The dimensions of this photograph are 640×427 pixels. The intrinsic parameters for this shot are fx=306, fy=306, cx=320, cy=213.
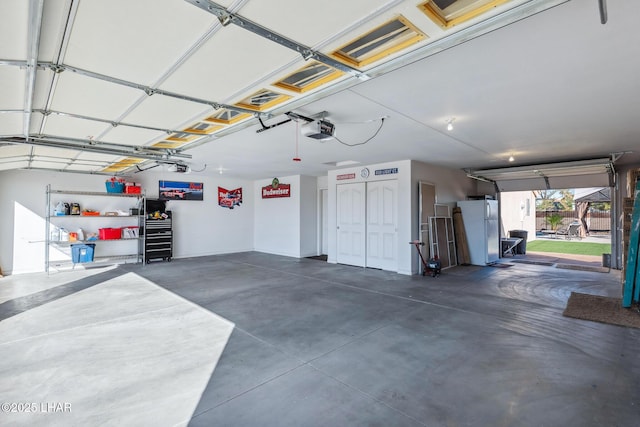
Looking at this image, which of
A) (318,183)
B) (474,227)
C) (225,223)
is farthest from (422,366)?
(225,223)

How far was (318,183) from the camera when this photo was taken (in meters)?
10.2

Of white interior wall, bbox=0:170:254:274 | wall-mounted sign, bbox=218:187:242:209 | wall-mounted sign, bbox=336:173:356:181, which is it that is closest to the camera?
white interior wall, bbox=0:170:254:274

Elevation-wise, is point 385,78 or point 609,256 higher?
point 385,78

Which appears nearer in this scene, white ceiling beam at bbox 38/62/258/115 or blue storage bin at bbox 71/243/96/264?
white ceiling beam at bbox 38/62/258/115

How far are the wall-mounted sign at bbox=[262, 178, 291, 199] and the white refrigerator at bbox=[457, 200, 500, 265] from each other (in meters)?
5.23

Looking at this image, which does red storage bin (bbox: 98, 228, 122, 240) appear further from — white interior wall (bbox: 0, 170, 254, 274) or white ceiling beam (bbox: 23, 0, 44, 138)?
white ceiling beam (bbox: 23, 0, 44, 138)

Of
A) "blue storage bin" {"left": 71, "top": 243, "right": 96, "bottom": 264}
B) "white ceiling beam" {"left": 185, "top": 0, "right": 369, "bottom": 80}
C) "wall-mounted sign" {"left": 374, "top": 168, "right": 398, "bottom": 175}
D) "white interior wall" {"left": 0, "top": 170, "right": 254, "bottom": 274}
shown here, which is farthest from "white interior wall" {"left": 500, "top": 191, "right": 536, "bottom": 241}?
"blue storage bin" {"left": 71, "top": 243, "right": 96, "bottom": 264}

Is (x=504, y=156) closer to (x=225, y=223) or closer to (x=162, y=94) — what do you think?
(x=162, y=94)

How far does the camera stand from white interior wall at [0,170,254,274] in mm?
7094

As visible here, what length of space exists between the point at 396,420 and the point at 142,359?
2.38 metres

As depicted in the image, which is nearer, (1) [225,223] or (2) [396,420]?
(2) [396,420]

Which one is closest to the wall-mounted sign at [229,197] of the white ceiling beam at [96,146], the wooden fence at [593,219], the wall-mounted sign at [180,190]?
the wall-mounted sign at [180,190]

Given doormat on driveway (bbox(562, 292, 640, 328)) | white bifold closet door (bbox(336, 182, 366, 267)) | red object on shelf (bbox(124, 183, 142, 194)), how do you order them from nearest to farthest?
doormat on driveway (bbox(562, 292, 640, 328)) < white bifold closet door (bbox(336, 182, 366, 267)) < red object on shelf (bbox(124, 183, 142, 194))

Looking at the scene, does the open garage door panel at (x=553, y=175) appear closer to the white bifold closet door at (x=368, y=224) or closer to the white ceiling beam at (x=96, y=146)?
the white bifold closet door at (x=368, y=224)
